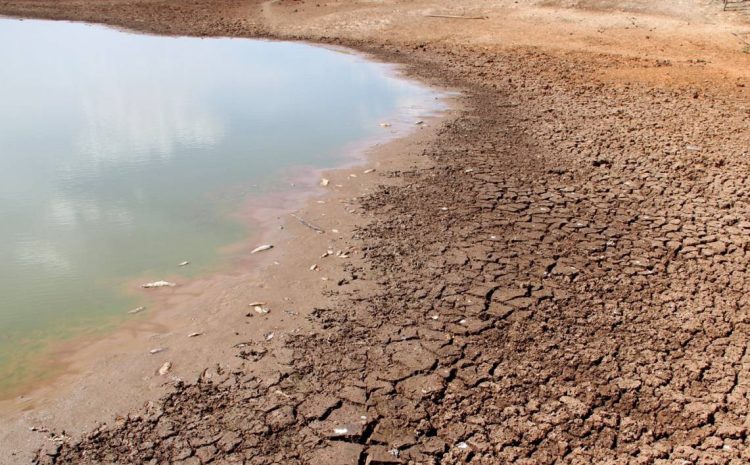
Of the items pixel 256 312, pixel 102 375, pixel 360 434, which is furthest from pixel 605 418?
pixel 102 375

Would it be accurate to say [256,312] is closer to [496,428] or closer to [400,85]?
[496,428]

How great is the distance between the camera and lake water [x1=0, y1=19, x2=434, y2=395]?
5523 millimetres

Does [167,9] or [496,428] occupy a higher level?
[167,9]

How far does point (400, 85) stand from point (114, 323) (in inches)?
337

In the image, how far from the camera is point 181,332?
4855mm

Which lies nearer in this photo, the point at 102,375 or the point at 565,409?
the point at 565,409

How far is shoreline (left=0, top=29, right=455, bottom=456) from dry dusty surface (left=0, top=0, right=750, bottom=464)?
0.60 feet

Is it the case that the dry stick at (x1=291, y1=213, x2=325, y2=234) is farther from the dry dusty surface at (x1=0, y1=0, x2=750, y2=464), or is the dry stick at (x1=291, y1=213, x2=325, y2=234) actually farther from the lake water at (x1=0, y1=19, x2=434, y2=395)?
the lake water at (x1=0, y1=19, x2=434, y2=395)

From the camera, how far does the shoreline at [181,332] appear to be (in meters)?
4.05

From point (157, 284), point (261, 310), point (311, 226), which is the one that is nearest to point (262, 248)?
point (311, 226)

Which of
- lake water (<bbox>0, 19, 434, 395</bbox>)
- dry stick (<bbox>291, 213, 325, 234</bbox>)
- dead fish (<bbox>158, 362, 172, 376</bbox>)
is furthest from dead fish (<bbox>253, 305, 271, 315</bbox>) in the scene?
dry stick (<bbox>291, 213, 325, 234</bbox>)

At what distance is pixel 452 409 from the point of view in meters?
3.93

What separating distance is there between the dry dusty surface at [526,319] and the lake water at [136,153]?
1.37 m

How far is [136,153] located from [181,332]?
15.0 ft
